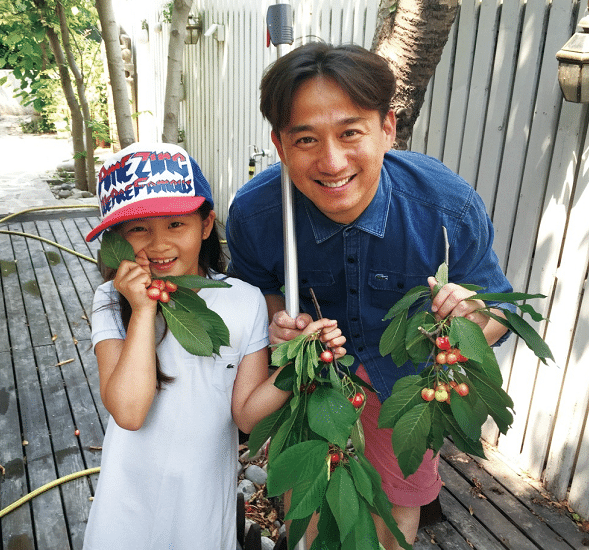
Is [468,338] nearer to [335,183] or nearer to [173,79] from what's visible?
[335,183]

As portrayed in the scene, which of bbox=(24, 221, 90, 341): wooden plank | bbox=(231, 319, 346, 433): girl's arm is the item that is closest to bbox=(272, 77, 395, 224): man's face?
bbox=(231, 319, 346, 433): girl's arm

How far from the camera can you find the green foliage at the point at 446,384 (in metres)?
1.30

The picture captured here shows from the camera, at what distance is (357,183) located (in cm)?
160

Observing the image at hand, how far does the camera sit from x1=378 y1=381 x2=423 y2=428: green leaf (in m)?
1.35

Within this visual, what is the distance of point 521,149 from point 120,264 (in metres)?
2.00

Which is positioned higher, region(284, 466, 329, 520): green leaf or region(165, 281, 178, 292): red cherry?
region(165, 281, 178, 292): red cherry

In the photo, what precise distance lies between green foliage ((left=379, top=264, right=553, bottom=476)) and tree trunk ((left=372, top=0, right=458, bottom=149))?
55.5 inches

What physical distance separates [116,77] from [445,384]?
425 centimetres

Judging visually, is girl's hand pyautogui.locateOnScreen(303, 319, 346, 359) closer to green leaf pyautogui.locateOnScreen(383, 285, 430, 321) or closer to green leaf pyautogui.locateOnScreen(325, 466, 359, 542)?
green leaf pyautogui.locateOnScreen(383, 285, 430, 321)

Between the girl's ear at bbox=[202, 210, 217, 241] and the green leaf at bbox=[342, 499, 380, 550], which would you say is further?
the girl's ear at bbox=[202, 210, 217, 241]

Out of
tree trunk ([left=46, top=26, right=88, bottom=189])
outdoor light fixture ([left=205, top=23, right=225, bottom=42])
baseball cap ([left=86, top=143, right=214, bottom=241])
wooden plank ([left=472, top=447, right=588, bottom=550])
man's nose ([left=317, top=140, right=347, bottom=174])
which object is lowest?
wooden plank ([left=472, top=447, right=588, bottom=550])

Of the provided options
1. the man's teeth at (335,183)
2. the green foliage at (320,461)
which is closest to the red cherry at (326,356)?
the green foliage at (320,461)

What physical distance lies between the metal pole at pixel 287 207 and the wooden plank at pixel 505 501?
144cm

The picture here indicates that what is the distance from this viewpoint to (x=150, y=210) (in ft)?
4.88
